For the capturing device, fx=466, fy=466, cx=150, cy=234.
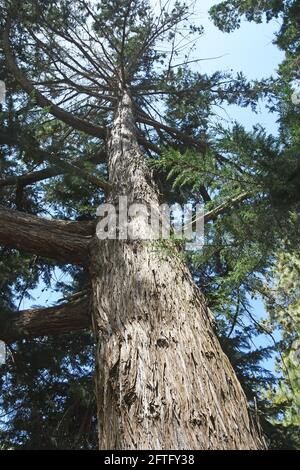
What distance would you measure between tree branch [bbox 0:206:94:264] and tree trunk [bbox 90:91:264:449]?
25 cm

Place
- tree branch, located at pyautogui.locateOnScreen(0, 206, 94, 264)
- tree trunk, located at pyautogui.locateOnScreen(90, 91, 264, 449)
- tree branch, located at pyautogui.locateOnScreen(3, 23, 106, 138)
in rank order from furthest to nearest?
tree branch, located at pyautogui.locateOnScreen(3, 23, 106, 138) < tree branch, located at pyautogui.locateOnScreen(0, 206, 94, 264) < tree trunk, located at pyautogui.locateOnScreen(90, 91, 264, 449)

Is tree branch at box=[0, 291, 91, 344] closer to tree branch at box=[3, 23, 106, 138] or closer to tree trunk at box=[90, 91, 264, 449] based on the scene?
tree trunk at box=[90, 91, 264, 449]

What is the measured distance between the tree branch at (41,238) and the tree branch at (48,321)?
367mm

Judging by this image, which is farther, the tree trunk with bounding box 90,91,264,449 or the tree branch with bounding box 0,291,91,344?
the tree branch with bounding box 0,291,91,344

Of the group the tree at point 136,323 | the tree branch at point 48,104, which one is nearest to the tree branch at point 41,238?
the tree at point 136,323

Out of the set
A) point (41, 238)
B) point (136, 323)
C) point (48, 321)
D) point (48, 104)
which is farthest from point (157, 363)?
point (48, 104)

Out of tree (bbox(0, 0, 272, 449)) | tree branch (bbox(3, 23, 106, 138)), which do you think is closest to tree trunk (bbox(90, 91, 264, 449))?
tree (bbox(0, 0, 272, 449))

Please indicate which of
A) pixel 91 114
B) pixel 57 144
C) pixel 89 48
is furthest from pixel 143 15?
A: pixel 57 144

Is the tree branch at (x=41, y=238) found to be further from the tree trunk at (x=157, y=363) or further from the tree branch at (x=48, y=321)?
the tree branch at (x=48, y=321)

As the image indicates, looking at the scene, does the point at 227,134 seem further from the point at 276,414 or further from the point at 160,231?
the point at 276,414

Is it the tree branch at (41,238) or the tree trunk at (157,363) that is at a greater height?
the tree branch at (41,238)

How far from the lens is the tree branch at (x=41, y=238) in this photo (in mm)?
3814

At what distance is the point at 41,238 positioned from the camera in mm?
3816

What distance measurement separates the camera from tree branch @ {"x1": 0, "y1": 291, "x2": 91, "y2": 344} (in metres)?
3.83
